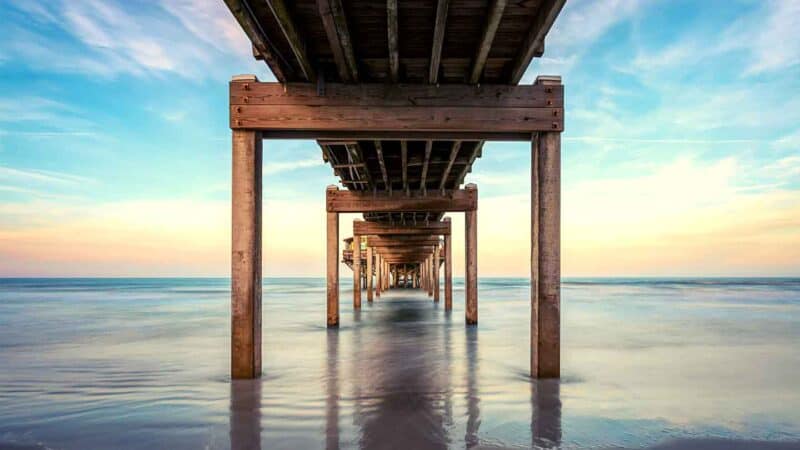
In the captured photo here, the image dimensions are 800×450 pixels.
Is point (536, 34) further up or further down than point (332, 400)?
further up

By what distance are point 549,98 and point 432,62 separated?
166cm

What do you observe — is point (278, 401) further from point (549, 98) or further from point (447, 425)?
point (549, 98)

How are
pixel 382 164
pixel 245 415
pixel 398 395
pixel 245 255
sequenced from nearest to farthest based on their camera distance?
1. pixel 245 415
2. pixel 398 395
3. pixel 245 255
4. pixel 382 164

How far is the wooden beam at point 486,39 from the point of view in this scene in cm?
485

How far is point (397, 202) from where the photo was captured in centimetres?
1448

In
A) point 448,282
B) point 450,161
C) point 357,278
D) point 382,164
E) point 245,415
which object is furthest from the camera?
point 357,278

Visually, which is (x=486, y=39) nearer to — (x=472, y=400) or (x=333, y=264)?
(x=472, y=400)

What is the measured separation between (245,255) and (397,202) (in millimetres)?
8368

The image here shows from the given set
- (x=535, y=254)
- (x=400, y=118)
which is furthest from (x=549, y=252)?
(x=400, y=118)

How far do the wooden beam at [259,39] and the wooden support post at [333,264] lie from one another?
7.56 meters

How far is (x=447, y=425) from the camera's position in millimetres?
4859

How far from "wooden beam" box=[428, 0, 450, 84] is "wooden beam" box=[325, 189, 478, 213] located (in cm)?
769

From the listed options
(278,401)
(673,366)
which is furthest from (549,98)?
(673,366)

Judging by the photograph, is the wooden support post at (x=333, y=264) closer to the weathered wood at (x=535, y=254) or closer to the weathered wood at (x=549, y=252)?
the weathered wood at (x=535, y=254)
